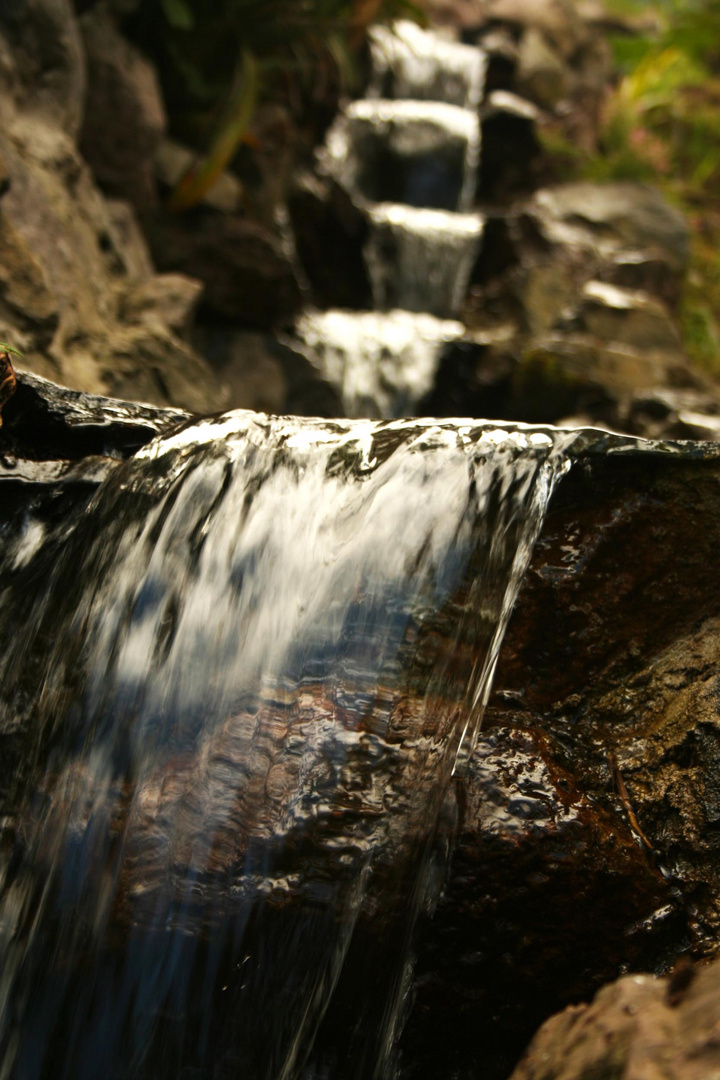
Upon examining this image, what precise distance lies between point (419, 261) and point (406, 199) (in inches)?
63.6

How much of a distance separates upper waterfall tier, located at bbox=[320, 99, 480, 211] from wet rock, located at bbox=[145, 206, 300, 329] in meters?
3.30

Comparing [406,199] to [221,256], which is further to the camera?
[406,199]

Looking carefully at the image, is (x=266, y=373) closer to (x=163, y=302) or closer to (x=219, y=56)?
(x=163, y=302)

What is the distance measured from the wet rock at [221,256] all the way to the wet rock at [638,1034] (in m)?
4.42

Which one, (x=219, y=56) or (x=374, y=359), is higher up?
(x=219, y=56)

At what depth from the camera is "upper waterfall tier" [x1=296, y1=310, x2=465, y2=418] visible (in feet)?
18.2

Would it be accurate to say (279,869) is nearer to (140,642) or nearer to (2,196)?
(140,642)

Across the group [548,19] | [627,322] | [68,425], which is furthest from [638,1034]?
[548,19]

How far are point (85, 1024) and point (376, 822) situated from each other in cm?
68

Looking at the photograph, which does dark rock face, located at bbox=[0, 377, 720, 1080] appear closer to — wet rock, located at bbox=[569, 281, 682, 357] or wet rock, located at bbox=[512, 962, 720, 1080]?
wet rock, located at bbox=[512, 962, 720, 1080]

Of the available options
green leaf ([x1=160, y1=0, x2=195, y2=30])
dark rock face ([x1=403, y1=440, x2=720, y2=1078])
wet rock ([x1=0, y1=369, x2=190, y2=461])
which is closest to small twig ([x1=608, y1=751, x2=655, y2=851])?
dark rock face ([x1=403, y1=440, x2=720, y2=1078])

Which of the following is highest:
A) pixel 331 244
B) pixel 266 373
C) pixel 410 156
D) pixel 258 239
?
pixel 410 156

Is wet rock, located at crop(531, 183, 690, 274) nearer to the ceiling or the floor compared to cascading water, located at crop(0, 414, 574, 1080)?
nearer to the ceiling

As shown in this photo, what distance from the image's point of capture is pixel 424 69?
9.06 metres
